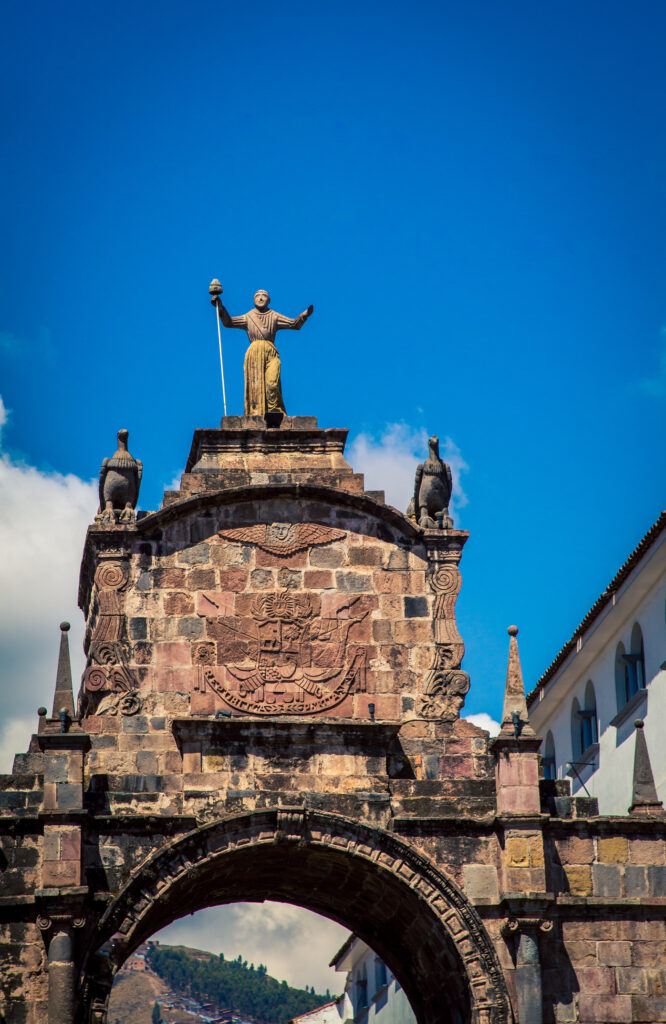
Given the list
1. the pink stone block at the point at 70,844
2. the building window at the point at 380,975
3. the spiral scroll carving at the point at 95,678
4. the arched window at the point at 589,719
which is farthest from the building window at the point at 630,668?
the pink stone block at the point at 70,844

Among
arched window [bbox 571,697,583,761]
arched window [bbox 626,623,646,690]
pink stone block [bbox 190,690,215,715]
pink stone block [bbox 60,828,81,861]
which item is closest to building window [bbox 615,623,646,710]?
arched window [bbox 626,623,646,690]

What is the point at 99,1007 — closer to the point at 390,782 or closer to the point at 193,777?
the point at 193,777

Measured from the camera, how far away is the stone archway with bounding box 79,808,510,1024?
25.3 metres

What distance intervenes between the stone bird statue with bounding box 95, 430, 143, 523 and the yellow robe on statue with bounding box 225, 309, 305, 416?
257cm

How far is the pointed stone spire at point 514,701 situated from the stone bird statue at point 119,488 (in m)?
6.49

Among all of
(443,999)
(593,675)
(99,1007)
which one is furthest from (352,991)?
(99,1007)

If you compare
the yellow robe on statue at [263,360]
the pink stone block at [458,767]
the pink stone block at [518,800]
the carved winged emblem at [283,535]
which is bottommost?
the pink stone block at [518,800]

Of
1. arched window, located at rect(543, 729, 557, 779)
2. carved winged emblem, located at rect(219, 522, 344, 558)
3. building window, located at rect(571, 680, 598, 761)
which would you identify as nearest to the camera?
carved winged emblem, located at rect(219, 522, 344, 558)

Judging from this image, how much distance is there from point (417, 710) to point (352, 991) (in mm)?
26938

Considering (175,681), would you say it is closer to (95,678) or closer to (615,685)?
(95,678)

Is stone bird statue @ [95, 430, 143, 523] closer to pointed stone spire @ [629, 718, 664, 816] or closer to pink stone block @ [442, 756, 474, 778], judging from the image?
pink stone block @ [442, 756, 474, 778]

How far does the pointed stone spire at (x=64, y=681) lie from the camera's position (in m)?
26.1

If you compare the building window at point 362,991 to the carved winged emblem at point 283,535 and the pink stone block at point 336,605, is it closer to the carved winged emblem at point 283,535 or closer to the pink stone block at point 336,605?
the pink stone block at point 336,605

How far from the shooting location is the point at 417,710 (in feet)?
90.9
